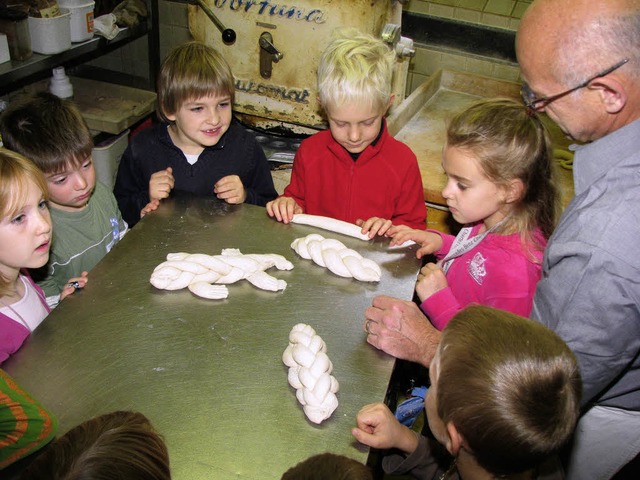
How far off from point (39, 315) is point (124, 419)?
0.75 metres

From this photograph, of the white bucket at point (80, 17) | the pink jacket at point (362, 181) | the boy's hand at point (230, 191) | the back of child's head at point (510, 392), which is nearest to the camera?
the back of child's head at point (510, 392)

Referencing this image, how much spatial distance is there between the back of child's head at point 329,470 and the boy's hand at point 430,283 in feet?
2.86

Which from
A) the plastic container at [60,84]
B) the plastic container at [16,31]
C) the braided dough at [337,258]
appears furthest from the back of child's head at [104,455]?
the plastic container at [60,84]

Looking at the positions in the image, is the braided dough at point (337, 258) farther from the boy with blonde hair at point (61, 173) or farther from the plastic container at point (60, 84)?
the plastic container at point (60, 84)

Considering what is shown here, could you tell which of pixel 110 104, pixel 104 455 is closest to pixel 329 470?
pixel 104 455

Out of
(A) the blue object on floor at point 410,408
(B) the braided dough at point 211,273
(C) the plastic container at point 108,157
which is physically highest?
(B) the braided dough at point 211,273

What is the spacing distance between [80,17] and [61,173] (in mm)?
1379

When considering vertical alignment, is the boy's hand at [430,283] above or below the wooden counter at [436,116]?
above

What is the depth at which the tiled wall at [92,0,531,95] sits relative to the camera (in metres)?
3.19

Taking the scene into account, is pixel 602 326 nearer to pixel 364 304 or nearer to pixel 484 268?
pixel 484 268

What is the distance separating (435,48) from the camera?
3.39 meters

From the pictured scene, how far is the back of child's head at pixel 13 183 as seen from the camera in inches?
52.7

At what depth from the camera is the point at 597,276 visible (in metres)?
1.17

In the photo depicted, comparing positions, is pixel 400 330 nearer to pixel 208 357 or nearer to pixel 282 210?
pixel 208 357
